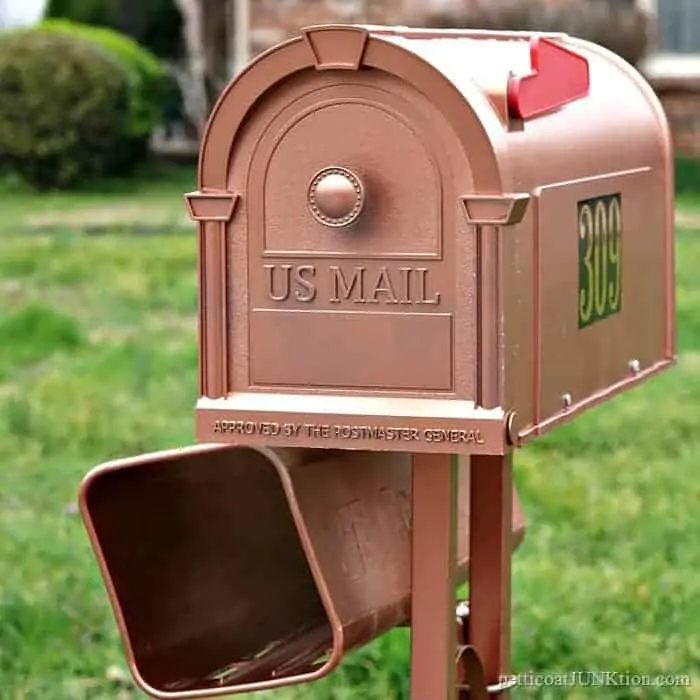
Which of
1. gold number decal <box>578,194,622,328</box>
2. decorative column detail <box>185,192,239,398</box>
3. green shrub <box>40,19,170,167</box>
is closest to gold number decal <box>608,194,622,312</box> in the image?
gold number decal <box>578,194,622,328</box>

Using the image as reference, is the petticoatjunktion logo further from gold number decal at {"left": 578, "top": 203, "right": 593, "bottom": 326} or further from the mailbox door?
the mailbox door

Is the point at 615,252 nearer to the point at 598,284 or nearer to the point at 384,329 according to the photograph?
the point at 598,284

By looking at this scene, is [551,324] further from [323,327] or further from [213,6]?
[213,6]

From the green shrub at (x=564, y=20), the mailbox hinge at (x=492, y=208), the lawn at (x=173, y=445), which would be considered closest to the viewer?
the mailbox hinge at (x=492, y=208)

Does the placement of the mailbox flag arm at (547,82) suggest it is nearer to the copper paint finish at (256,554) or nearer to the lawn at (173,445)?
the copper paint finish at (256,554)

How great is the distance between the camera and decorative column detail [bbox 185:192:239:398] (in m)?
2.39

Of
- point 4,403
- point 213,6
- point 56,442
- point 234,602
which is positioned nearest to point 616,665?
point 234,602

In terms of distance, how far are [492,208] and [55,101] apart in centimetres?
1044

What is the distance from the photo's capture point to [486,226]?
90.1 inches

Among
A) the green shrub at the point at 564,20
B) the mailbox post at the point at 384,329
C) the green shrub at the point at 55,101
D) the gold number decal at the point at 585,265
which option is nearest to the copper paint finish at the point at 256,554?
the mailbox post at the point at 384,329

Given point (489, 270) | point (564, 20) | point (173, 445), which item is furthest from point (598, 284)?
point (564, 20)

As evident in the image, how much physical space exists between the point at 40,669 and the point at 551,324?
1.71 m

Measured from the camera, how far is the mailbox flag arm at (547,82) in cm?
239

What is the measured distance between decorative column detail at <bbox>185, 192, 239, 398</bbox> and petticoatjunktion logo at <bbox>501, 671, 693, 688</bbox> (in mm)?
1382
